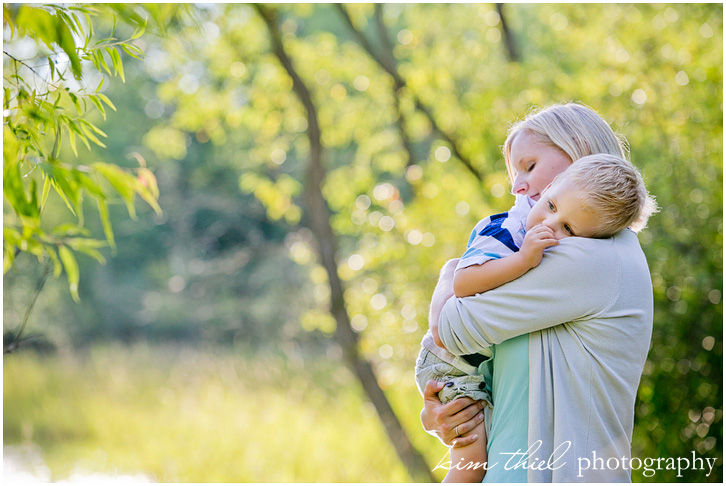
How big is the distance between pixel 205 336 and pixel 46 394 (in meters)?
5.36

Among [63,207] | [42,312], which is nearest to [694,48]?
[63,207]

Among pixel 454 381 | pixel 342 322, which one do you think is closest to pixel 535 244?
pixel 454 381

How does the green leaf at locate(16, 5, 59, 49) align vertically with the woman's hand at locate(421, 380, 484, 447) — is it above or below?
above

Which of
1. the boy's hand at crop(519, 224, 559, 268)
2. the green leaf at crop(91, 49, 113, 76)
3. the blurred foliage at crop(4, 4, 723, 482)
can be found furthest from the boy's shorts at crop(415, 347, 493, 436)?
the blurred foliage at crop(4, 4, 723, 482)

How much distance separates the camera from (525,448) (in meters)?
1.36

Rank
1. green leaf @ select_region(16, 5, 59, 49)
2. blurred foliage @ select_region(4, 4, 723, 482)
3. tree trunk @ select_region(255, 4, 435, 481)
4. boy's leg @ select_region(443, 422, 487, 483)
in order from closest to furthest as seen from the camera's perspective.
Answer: green leaf @ select_region(16, 5, 59, 49) → boy's leg @ select_region(443, 422, 487, 483) → blurred foliage @ select_region(4, 4, 723, 482) → tree trunk @ select_region(255, 4, 435, 481)

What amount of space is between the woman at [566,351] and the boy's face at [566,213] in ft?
0.16

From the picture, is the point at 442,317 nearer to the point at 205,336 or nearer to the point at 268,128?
the point at 268,128

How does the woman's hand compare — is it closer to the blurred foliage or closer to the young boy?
the young boy

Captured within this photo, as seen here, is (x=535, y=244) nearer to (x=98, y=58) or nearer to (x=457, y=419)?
(x=457, y=419)

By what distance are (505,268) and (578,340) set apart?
211 millimetres

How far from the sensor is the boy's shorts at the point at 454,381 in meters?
1.50

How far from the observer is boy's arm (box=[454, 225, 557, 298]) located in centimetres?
133

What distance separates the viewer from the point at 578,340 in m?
1.33
